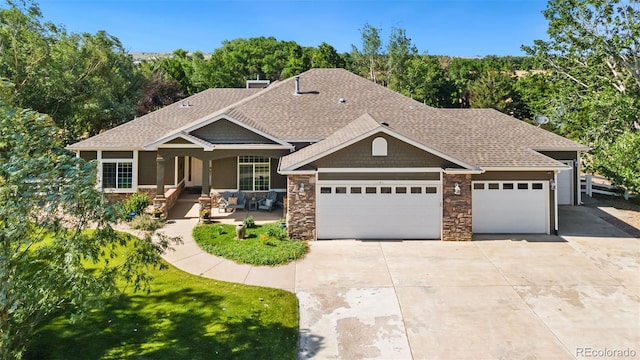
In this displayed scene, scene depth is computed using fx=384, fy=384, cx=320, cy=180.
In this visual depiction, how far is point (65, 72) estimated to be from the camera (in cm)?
2616

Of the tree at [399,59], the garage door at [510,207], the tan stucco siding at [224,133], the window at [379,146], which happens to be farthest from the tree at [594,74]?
the tree at [399,59]

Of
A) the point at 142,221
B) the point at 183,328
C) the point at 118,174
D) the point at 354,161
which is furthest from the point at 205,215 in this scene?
the point at 183,328

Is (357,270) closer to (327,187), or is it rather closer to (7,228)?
(327,187)

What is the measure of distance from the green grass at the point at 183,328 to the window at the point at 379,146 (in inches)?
246

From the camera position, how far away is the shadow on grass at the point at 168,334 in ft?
22.9

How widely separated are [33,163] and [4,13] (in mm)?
26693

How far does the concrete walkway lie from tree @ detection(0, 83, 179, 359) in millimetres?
4143

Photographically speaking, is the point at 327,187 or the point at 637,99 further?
the point at 637,99

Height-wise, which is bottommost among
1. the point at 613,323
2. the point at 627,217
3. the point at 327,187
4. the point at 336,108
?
the point at 613,323

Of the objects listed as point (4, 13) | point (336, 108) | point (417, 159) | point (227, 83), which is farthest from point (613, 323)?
point (227, 83)

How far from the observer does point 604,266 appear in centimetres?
1135

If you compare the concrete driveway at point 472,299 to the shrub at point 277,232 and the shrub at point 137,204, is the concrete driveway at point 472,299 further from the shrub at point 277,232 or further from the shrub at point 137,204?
the shrub at point 137,204

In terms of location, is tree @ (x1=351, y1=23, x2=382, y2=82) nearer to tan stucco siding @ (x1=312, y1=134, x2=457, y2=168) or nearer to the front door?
the front door

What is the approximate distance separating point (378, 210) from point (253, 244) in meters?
4.55
